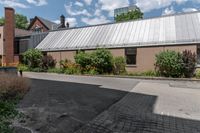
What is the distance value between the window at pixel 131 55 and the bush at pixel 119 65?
0.78 meters

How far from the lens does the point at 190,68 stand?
1633cm

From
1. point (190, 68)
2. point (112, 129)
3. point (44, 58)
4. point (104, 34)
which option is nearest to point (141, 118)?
point (112, 129)

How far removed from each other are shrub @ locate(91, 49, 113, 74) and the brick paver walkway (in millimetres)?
12147

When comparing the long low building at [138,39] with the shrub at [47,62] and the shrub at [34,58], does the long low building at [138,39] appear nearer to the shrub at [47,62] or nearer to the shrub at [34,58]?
the shrub at [47,62]

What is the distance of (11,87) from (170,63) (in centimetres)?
1257

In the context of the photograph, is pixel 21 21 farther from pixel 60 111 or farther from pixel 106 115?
pixel 106 115

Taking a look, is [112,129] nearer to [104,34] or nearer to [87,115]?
[87,115]

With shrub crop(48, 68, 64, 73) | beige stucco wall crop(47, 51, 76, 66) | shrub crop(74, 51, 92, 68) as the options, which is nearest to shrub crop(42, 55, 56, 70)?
beige stucco wall crop(47, 51, 76, 66)

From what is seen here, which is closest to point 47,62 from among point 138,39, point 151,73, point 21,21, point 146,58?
point 138,39

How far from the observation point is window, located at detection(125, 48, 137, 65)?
19906mm

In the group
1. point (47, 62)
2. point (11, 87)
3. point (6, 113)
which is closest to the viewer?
point (6, 113)

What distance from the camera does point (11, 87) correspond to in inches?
303

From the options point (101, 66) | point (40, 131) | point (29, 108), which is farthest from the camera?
point (101, 66)

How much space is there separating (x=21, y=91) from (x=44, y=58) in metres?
16.4
